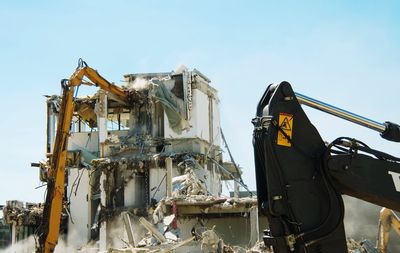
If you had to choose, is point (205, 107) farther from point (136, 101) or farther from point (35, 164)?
point (35, 164)

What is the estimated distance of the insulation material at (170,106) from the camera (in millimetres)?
34500

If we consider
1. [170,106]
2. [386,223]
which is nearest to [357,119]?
[386,223]

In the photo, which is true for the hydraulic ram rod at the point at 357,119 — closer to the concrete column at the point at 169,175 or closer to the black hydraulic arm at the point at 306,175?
the black hydraulic arm at the point at 306,175

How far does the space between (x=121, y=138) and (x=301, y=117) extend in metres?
29.4

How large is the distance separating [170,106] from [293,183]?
1130 inches

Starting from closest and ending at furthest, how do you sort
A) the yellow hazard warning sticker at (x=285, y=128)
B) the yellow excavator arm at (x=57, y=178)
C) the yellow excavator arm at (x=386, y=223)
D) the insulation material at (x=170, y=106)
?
the yellow hazard warning sticker at (x=285, y=128), the yellow excavator arm at (x=386, y=223), the yellow excavator arm at (x=57, y=178), the insulation material at (x=170, y=106)

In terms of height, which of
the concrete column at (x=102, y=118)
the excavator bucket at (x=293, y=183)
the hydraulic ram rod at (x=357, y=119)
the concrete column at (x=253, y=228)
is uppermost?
the concrete column at (x=102, y=118)

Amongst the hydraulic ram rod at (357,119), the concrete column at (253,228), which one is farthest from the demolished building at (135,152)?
the hydraulic ram rod at (357,119)

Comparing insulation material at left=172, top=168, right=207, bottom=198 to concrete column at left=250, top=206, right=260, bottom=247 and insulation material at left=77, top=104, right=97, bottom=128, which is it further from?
insulation material at left=77, top=104, right=97, bottom=128

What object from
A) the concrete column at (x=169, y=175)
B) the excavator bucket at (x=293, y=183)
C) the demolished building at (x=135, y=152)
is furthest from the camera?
the demolished building at (x=135, y=152)

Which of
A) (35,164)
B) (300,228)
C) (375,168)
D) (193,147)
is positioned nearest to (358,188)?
(375,168)

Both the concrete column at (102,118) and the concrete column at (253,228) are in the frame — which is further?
the concrete column at (102,118)

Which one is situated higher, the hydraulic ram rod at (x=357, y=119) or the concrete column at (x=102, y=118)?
the concrete column at (x=102, y=118)

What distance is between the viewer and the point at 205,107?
36.5m
